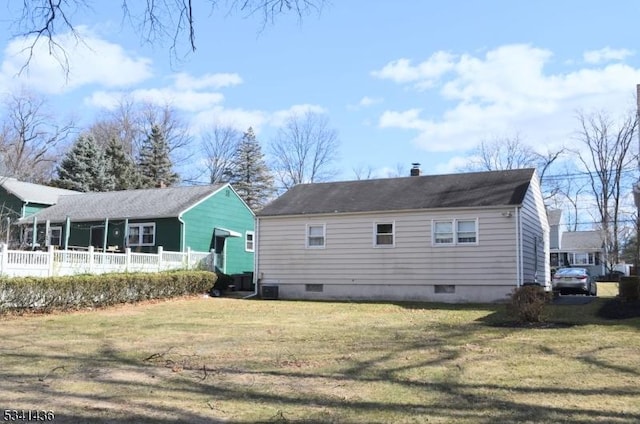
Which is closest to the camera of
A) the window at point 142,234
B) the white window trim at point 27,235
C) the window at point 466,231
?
the window at point 466,231

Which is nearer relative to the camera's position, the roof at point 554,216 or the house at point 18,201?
the house at point 18,201

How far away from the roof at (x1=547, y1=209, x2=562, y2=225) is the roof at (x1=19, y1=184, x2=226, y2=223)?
1295 inches

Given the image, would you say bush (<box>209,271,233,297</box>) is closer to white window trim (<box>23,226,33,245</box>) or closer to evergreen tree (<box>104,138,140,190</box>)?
white window trim (<box>23,226,33,245</box>)

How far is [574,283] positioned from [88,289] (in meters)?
19.3

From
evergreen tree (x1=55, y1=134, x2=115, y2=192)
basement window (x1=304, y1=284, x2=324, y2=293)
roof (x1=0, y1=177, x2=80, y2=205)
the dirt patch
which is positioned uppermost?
evergreen tree (x1=55, y1=134, x2=115, y2=192)

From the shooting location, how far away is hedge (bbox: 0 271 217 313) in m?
14.6

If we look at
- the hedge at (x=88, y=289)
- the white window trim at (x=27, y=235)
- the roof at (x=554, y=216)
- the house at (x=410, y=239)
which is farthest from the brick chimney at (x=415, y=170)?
the roof at (x=554, y=216)

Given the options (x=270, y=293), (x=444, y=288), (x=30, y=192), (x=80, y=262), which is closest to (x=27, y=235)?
(x=30, y=192)

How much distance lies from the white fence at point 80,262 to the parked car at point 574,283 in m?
16.0

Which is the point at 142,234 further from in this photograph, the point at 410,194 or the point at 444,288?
the point at 444,288

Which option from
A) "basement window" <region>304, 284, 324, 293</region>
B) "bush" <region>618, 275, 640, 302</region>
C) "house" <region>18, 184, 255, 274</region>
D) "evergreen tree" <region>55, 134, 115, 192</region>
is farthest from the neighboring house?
"evergreen tree" <region>55, 134, 115, 192</region>

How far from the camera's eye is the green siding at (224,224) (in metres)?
27.4

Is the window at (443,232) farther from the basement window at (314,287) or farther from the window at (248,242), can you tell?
the window at (248,242)

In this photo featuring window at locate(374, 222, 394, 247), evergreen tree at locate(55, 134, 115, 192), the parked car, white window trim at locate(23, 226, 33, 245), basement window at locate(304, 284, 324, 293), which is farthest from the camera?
evergreen tree at locate(55, 134, 115, 192)
